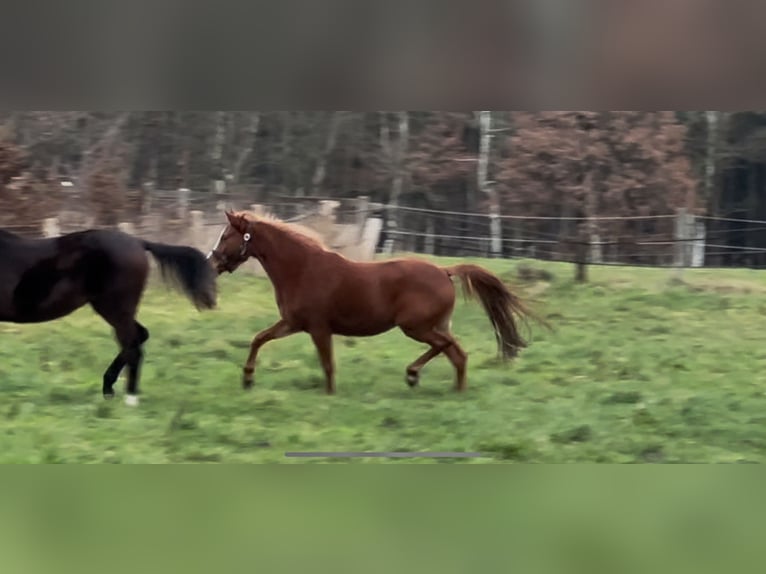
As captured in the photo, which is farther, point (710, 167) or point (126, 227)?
point (126, 227)

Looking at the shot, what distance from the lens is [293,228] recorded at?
2.02 meters

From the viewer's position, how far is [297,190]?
6.39 feet

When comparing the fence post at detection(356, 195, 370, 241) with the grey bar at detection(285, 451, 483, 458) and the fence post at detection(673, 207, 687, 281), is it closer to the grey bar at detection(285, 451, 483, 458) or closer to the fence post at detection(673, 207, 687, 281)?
the grey bar at detection(285, 451, 483, 458)

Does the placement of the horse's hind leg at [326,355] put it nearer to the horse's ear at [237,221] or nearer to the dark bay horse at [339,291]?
the dark bay horse at [339,291]

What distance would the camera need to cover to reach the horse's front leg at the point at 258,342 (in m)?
1.99

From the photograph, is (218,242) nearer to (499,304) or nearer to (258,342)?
(258,342)

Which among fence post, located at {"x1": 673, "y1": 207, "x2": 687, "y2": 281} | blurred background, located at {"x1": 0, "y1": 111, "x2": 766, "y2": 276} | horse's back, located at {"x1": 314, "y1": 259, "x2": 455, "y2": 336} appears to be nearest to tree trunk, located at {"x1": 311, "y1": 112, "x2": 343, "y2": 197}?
blurred background, located at {"x1": 0, "y1": 111, "x2": 766, "y2": 276}

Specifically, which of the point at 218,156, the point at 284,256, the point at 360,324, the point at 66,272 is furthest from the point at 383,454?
the point at 66,272

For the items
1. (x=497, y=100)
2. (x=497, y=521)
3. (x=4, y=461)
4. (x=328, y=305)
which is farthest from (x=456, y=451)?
(x=4, y=461)

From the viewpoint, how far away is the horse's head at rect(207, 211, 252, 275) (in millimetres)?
Answer: 2012

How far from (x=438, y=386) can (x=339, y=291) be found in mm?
316

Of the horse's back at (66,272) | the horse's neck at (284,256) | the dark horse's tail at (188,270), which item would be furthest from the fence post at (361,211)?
the horse's back at (66,272)

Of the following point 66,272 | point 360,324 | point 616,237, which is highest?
point 616,237

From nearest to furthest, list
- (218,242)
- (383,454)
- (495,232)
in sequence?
(383,454), (495,232), (218,242)
